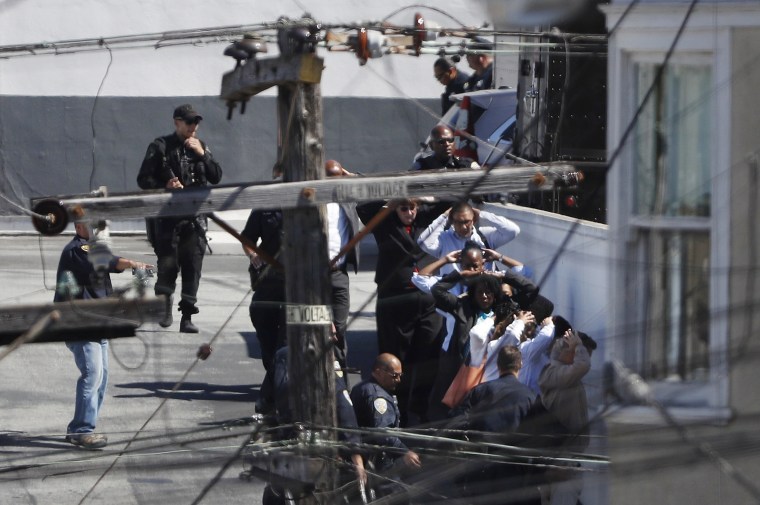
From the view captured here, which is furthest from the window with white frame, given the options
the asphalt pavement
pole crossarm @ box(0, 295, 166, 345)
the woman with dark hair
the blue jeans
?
the blue jeans

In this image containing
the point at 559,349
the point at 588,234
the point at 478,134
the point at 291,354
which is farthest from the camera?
the point at 478,134

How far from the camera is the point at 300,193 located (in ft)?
22.0

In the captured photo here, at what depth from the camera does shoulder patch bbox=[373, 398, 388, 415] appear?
27.5 feet

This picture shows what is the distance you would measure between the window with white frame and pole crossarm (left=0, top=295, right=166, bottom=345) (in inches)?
101

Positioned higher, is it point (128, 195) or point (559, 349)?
point (128, 195)

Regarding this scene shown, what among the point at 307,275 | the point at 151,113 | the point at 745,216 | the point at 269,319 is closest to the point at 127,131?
the point at 151,113

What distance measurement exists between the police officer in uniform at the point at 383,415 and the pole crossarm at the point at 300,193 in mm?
1551

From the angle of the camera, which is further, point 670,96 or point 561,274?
point 561,274

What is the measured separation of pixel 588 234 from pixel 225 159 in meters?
11.8

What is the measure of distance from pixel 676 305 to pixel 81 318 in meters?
3.04

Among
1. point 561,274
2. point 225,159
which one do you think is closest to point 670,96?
point 561,274

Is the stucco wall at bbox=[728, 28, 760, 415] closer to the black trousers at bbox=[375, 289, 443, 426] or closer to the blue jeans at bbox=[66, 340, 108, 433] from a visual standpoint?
the black trousers at bbox=[375, 289, 443, 426]

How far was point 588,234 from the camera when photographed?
8.66 metres

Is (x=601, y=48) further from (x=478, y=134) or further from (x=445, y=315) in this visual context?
(x=478, y=134)
